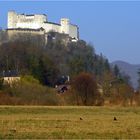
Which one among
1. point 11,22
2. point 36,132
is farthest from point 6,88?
point 11,22

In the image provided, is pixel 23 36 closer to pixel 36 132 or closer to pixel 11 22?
pixel 11 22

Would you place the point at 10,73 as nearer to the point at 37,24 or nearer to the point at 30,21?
the point at 37,24

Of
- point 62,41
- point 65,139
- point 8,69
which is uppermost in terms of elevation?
point 62,41

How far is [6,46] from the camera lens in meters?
134

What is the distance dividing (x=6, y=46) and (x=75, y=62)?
21.3 m

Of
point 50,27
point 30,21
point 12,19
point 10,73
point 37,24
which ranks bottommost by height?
point 10,73

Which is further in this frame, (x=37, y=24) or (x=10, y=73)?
(x=37, y=24)

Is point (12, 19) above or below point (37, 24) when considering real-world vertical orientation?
Result: above

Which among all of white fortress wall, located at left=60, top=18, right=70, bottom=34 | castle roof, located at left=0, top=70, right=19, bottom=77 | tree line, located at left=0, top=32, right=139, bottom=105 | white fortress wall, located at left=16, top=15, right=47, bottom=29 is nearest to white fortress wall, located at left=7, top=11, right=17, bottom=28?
white fortress wall, located at left=16, top=15, right=47, bottom=29

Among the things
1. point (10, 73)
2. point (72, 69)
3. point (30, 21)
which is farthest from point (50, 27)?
point (10, 73)

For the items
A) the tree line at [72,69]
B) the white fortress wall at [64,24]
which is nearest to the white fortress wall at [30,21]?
the white fortress wall at [64,24]

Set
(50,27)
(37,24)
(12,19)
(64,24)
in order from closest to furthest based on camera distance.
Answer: (50,27) → (37,24) → (12,19) → (64,24)

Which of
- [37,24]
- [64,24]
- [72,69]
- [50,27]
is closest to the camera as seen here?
[72,69]

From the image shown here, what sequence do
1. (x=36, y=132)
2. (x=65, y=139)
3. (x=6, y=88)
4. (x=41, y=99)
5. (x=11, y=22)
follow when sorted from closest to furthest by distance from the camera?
(x=65, y=139) < (x=36, y=132) < (x=41, y=99) < (x=6, y=88) < (x=11, y=22)
